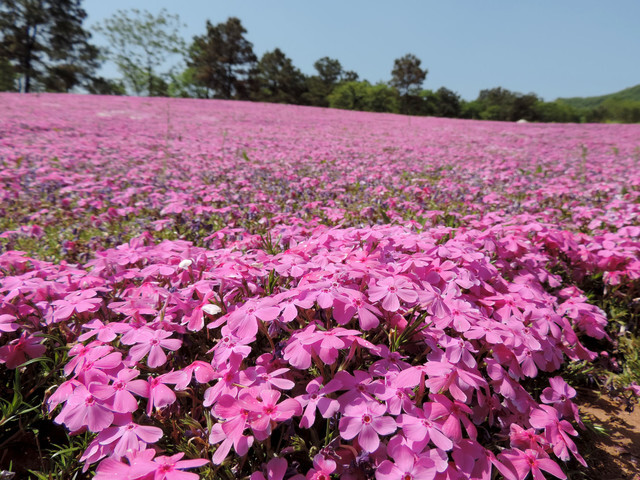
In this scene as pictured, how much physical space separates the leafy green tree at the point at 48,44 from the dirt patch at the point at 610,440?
63864mm

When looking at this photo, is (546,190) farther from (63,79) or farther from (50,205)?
(63,79)

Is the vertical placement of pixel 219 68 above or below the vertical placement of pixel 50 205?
above

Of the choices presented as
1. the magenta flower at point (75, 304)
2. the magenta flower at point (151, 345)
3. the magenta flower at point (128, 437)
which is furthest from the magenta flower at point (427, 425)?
the magenta flower at point (75, 304)

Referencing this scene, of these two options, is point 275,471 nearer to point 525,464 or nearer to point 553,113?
point 525,464

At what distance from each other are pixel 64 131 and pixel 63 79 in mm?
54614

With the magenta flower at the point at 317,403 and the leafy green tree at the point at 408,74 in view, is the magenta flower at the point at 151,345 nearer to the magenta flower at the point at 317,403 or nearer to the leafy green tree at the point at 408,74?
the magenta flower at the point at 317,403

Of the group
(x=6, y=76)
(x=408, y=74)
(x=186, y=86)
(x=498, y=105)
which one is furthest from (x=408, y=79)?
(x=6, y=76)

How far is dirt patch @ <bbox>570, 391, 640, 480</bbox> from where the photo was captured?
5.54 feet

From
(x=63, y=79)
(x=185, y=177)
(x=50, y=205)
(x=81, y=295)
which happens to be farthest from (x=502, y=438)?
(x=63, y=79)

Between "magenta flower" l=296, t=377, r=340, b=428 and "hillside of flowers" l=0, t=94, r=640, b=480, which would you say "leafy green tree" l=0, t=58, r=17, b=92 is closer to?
"hillside of flowers" l=0, t=94, r=640, b=480

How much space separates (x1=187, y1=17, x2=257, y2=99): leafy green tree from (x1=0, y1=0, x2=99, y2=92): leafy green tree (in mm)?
16343

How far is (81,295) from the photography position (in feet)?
5.88

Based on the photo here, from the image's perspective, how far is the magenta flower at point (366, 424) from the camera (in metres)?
1.12

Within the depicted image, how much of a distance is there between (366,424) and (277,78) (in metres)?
68.5
